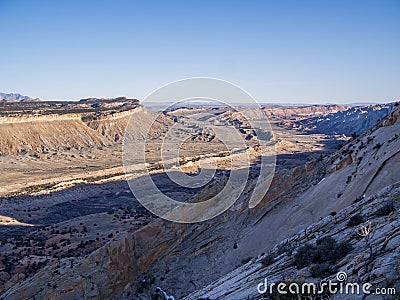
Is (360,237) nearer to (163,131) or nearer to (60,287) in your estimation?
(60,287)

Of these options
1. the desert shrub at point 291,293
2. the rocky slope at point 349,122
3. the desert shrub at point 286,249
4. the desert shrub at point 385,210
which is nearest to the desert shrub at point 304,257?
→ the desert shrub at point 286,249

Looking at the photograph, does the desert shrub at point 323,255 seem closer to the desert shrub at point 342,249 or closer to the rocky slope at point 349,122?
the desert shrub at point 342,249

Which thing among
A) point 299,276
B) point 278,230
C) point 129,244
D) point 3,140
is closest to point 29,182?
point 3,140

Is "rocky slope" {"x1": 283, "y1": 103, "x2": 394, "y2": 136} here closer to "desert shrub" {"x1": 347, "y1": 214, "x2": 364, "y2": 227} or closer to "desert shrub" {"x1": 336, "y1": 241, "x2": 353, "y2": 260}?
"desert shrub" {"x1": 347, "y1": 214, "x2": 364, "y2": 227}

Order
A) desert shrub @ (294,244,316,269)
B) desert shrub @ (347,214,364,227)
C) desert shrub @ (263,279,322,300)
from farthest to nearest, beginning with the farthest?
desert shrub @ (347,214,364,227)
desert shrub @ (294,244,316,269)
desert shrub @ (263,279,322,300)

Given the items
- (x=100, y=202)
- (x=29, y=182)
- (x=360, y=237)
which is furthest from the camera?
(x=29, y=182)

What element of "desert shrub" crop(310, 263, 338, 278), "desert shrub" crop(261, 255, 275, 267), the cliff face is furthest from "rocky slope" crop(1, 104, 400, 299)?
the cliff face
